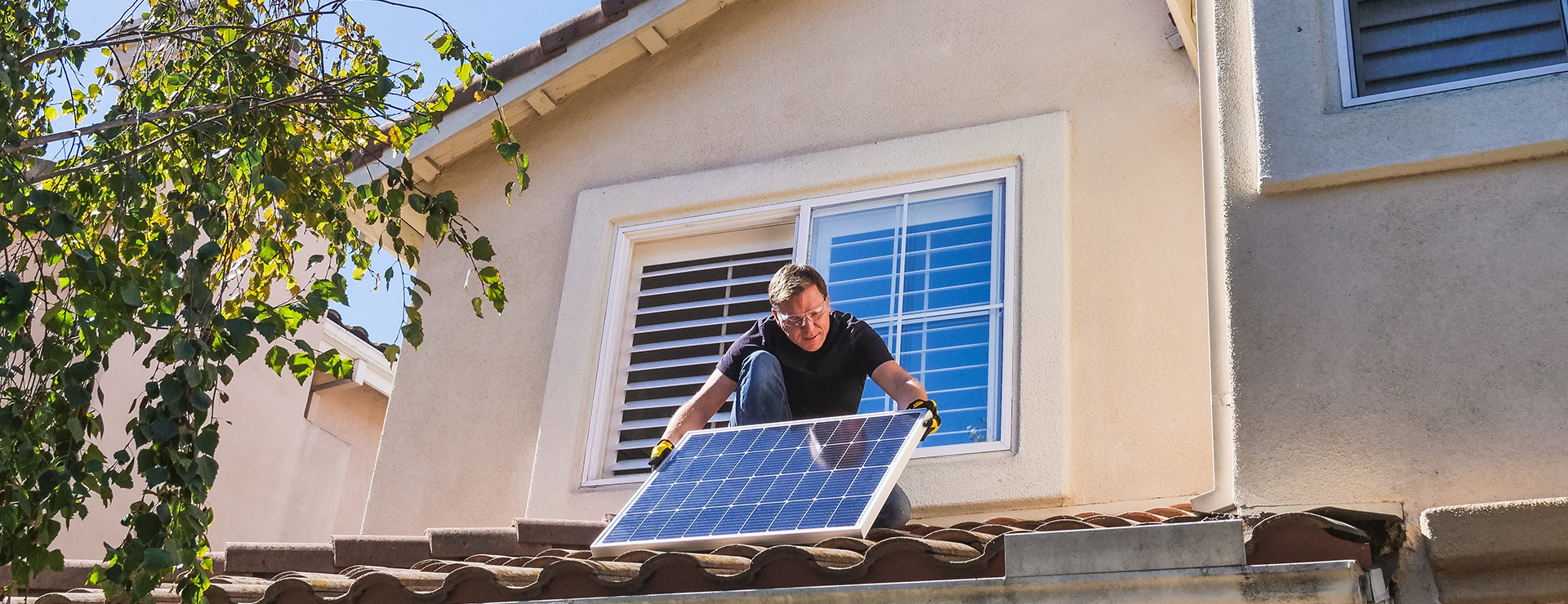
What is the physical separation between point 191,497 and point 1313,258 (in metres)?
3.62

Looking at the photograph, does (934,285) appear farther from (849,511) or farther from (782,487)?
(849,511)

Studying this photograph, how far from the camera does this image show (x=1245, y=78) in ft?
18.0

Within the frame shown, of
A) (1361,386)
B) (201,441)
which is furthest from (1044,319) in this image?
(201,441)

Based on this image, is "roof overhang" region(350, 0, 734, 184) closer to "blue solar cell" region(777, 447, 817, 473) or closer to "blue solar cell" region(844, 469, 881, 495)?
"blue solar cell" region(777, 447, 817, 473)

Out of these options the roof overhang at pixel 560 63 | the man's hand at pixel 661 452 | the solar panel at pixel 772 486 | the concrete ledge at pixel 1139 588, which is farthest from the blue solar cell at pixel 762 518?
the roof overhang at pixel 560 63

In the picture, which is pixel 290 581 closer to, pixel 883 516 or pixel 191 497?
pixel 191 497

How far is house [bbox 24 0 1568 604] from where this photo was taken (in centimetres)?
448

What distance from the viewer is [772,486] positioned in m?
5.52

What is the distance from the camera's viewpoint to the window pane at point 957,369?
23.3 ft

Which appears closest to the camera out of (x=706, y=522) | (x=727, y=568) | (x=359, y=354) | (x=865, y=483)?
(x=727, y=568)

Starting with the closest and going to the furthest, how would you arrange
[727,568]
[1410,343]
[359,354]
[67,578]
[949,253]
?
1. [1410,343]
2. [727,568]
3. [67,578]
4. [949,253]
5. [359,354]

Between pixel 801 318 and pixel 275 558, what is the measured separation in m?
2.55

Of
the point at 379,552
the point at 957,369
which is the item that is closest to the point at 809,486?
the point at 957,369

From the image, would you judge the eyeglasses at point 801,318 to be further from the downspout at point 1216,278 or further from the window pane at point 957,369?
the downspout at point 1216,278
